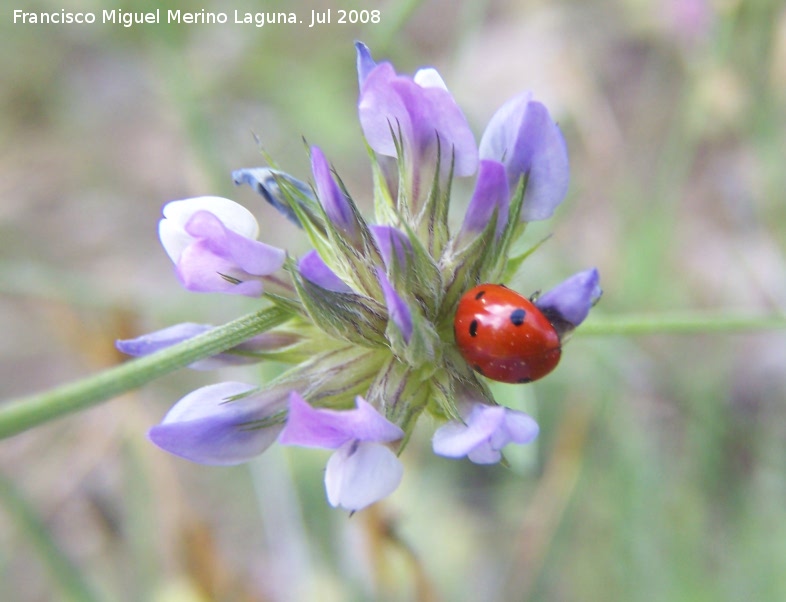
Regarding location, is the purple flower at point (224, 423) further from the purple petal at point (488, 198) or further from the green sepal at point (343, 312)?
the purple petal at point (488, 198)

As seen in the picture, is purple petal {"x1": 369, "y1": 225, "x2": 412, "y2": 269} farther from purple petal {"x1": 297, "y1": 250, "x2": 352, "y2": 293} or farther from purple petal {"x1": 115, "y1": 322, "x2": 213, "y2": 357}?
purple petal {"x1": 115, "y1": 322, "x2": 213, "y2": 357}

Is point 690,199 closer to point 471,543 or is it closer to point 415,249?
point 471,543

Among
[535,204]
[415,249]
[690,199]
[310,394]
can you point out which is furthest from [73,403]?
[690,199]

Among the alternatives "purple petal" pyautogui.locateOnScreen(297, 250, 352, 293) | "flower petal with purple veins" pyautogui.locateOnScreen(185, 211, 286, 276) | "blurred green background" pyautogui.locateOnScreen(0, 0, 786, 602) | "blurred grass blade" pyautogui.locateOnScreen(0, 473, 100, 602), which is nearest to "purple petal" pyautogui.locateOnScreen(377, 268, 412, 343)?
"purple petal" pyautogui.locateOnScreen(297, 250, 352, 293)

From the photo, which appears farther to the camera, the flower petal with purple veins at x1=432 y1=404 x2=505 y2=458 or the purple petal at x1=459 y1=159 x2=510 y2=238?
the purple petal at x1=459 y1=159 x2=510 y2=238

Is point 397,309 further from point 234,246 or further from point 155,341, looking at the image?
point 155,341

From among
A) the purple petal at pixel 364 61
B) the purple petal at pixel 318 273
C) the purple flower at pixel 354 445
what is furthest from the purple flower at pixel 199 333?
the purple petal at pixel 364 61
